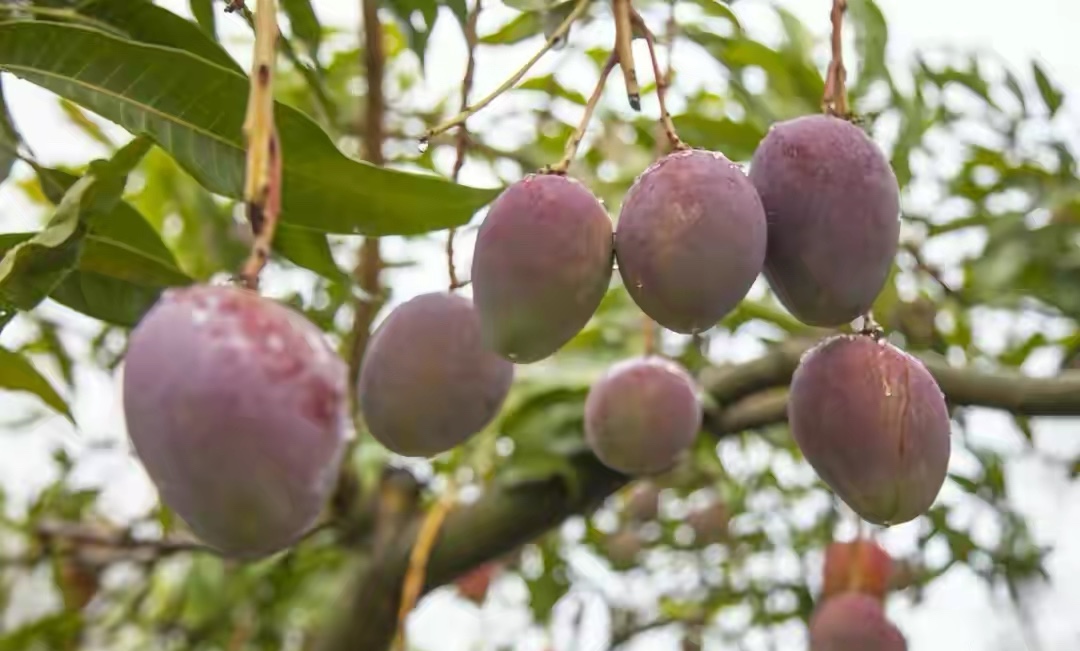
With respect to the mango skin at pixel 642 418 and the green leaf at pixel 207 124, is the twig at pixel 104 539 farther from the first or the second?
the green leaf at pixel 207 124

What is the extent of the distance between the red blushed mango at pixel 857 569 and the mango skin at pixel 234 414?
2.11 feet

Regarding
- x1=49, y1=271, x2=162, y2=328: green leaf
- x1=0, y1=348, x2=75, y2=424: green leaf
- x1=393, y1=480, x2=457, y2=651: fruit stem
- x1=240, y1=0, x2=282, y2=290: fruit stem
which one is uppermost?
x1=240, y1=0, x2=282, y2=290: fruit stem

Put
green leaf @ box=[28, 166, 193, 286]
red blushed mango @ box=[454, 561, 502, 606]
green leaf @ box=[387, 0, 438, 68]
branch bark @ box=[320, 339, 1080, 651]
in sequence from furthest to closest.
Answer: red blushed mango @ box=[454, 561, 502, 606] < branch bark @ box=[320, 339, 1080, 651] < green leaf @ box=[387, 0, 438, 68] < green leaf @ box=[28, 166, 193, 286]

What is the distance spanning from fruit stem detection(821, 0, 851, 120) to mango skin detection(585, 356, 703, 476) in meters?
0.20

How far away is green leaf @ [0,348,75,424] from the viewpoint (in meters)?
0.47

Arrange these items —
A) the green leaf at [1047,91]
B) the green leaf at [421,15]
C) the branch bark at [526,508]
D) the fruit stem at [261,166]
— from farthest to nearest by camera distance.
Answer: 1. the green leaf at [1047,91]
2. the branch bark at [526,508]
3. the green leaf at [421,15]
4. the fruit stem at [261,166]

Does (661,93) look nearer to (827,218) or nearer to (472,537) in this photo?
(827,218)

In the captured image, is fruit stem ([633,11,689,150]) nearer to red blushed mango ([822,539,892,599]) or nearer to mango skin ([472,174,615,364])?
mango skin ([472,174,615,364])

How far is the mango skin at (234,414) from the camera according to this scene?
0.86ft

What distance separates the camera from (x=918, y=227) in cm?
107

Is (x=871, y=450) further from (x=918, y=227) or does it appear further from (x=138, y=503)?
(x=138, y=503)

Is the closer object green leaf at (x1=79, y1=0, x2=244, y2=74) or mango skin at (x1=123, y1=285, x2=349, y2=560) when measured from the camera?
mango skin at (x1=123, y1=285, x2=349, y2=560)

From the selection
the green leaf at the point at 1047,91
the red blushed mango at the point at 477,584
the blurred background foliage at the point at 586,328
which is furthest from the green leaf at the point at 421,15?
the red blushed mango at the point at 477,584

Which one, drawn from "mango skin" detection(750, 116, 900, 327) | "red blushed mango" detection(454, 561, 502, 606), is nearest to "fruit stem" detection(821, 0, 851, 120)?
"mango skin" detection(750, 116, 900, 327)
